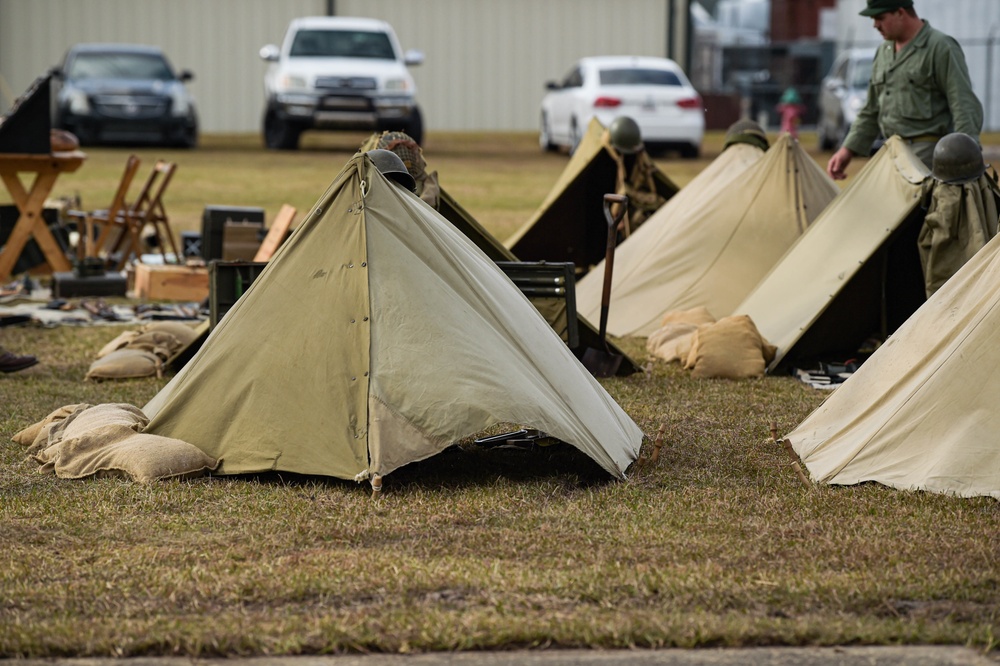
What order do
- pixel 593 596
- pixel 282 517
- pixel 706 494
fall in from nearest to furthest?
pixel 593 596, pixel 282 517, pixel 706 494

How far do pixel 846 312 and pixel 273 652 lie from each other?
5345 mm

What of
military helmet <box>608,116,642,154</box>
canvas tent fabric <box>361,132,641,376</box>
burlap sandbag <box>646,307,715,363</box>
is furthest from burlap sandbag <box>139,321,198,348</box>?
military helmet <box>608,116,642,154</box>

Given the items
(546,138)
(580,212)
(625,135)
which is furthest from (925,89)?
(546,138)

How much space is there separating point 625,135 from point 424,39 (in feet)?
66.5

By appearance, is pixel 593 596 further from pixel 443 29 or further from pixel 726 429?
pixel 443 29

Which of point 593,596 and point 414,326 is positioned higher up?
point 414,326

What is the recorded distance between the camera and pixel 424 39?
101ft

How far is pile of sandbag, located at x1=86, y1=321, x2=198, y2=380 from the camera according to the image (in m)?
8.02

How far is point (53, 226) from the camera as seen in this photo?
12.9 meters

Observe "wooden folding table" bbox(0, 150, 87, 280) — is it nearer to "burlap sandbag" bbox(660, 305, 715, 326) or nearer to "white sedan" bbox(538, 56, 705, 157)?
"burlap sandbag" bbox(660, 305, 715, 326)

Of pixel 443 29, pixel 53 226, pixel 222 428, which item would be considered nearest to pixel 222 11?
pixel 443 29

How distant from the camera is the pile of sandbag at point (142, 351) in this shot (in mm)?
8023

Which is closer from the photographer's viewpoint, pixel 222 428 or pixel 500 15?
pixel 222 428

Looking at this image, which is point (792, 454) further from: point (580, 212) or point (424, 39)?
point (424, 39)
